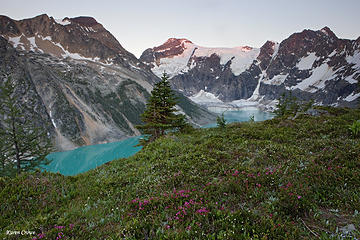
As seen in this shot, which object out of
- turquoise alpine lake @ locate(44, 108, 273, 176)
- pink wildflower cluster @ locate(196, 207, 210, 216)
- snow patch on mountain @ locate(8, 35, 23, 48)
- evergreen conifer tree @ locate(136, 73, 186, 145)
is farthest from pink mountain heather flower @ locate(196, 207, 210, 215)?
snow patch on mountain @ locate(8, 35, 23, 48)

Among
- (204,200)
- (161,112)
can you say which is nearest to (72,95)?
(161,112)

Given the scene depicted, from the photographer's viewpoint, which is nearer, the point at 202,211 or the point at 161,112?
the point at 202,211

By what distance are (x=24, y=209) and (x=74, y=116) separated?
116180 mm

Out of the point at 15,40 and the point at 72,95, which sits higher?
the point at 15,40

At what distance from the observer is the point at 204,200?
A: 181 inches

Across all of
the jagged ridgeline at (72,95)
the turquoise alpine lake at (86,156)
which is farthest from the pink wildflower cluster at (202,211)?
the jagged ridgeline at (72,95)

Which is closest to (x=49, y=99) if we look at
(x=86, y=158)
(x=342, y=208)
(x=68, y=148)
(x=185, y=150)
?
(x=68, y=148)

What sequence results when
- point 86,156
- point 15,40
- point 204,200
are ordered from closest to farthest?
1. point 204,200
2. point 86,156
3. point 15,40

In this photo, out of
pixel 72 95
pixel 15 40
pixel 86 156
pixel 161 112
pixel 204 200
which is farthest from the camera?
pixel 15 40

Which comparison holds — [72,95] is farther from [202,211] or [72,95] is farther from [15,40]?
[202,211]

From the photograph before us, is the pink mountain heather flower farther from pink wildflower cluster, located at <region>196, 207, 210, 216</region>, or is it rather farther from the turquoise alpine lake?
the turquoise alpine lake

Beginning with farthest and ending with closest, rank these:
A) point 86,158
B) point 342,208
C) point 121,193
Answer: point 86,158
point 121,193
point 342,208

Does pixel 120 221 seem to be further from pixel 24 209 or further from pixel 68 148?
pixel 68 148

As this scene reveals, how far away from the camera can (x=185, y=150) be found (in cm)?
966
